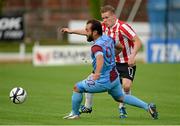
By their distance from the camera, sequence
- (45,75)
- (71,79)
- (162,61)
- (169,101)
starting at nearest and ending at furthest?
1. (169,101)
2. (71,79)
3. (45,75)
4. (162,61)

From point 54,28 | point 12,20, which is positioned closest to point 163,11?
point 12,20

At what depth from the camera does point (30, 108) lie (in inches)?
685

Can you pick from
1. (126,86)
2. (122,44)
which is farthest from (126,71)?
(122,44)

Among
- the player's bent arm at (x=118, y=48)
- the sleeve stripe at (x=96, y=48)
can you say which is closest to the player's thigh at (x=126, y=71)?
the player's bent arm at (x=118, y=48)

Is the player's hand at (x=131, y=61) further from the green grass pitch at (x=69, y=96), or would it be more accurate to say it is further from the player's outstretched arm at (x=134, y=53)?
the green grass pitch at (x=69, y=96)

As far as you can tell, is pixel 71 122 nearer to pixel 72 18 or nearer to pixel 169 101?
pixel 169 101

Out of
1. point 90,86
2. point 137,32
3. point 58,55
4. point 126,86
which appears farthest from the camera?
point 137,32

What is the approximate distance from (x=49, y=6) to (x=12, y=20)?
1596cm

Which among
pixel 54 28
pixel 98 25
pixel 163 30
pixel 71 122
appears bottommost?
pixel 71 122

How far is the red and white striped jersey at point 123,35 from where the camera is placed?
15859mm

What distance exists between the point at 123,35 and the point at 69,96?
222 inches

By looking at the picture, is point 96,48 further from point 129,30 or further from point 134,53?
point 129,30

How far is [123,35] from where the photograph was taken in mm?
15961

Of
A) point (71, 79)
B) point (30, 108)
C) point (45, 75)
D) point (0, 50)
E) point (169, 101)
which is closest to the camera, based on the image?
point (30, 108)
